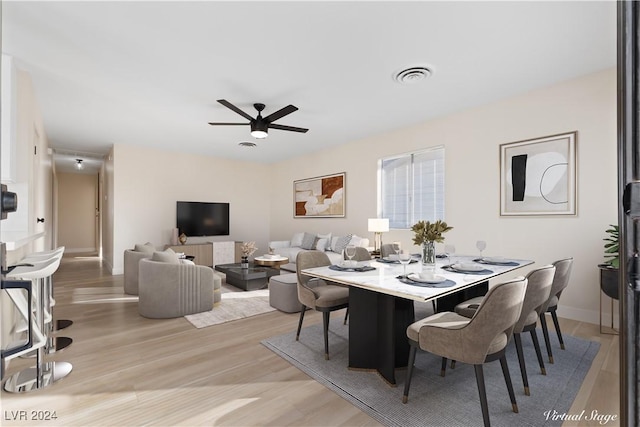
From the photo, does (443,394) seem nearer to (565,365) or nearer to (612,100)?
(565,365)

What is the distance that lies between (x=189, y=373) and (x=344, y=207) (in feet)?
14.5

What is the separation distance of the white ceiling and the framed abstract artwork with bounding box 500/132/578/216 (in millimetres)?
680

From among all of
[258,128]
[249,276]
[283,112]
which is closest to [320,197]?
[249,276]

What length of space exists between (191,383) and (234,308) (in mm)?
1695

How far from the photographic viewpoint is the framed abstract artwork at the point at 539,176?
3600 mm

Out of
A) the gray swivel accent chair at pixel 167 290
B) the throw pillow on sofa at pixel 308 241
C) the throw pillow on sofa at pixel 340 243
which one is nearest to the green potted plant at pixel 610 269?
the throw pillow on sofa at pixel 340 243

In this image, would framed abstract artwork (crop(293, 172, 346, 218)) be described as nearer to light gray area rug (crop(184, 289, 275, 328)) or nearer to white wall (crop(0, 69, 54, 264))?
light gray area rug (crop(184, 289, 275, 328))

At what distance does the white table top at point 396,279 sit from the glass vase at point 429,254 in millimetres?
66

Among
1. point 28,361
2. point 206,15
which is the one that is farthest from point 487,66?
point 28,361

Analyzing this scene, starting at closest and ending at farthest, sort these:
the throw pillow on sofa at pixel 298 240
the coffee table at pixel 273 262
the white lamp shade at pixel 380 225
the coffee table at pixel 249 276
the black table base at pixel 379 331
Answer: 1. the black table base at pixel 379 331
2. the coffee table at pixel 249 276
3. the white lamp shade at pixel 380 225
4. the coffee table at pixel 273 262
5. the throw pillow on sofa at pixel 298 240

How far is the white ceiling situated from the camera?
247 centimetres

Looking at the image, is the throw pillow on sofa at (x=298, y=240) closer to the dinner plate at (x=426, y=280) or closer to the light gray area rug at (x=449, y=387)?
the light gray area rug at (x=449, y=387)

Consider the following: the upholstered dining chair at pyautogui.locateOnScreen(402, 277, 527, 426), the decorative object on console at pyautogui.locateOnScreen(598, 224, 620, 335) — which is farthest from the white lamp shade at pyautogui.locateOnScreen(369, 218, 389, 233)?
the upholstered dining chair at pyautogui.locateOnScreen(402, 277, 527, 426)

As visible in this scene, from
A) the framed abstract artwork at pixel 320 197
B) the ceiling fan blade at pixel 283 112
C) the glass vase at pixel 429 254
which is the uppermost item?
the ceiling fan blade at pixel 283 112
